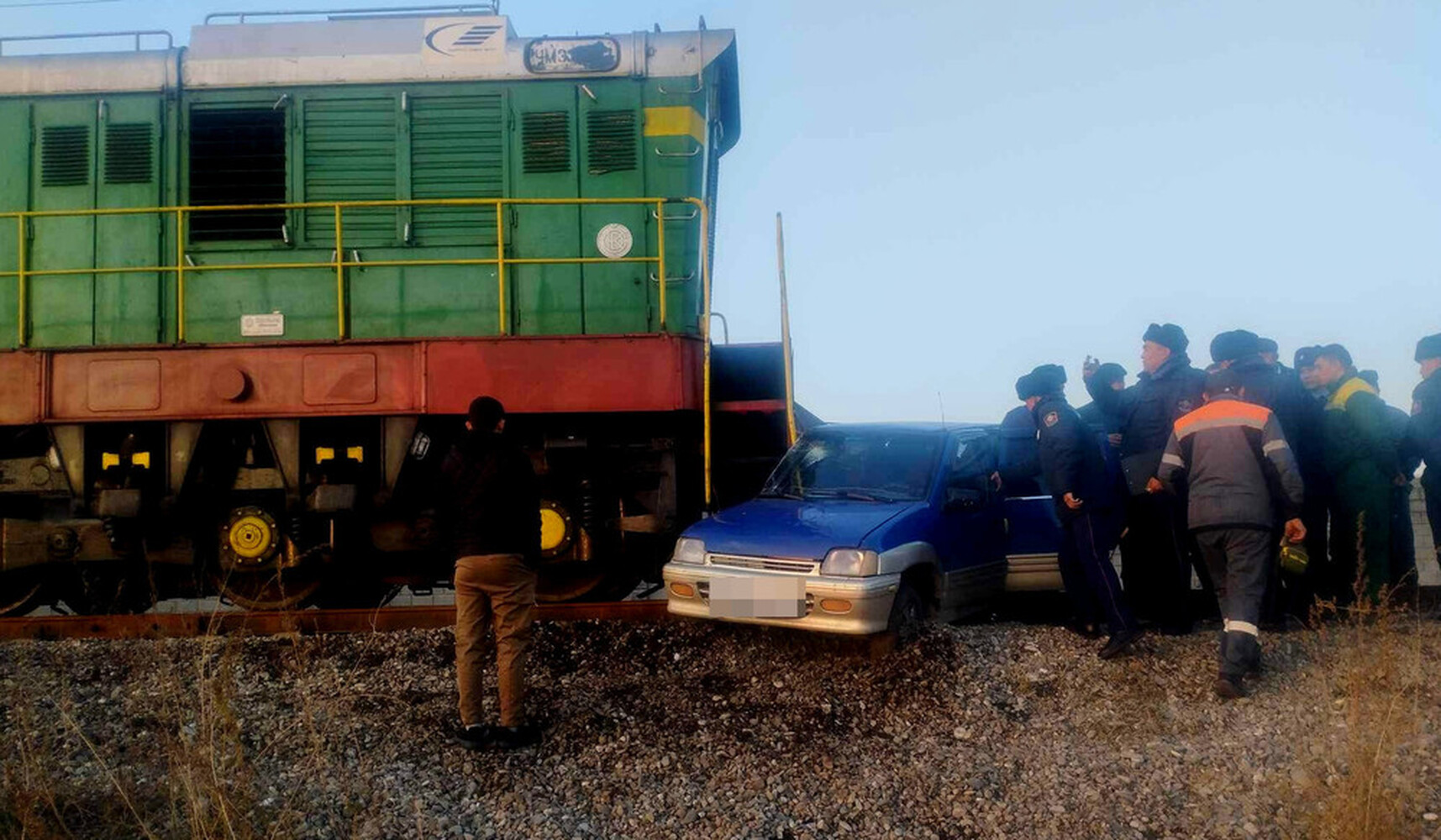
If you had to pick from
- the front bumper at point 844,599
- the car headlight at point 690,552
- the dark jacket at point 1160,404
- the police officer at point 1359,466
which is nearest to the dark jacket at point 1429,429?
the police officer at point 1359,466

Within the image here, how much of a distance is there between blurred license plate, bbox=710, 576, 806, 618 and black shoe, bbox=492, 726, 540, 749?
1.33 meters

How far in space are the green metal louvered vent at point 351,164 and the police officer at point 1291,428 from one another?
5613mm

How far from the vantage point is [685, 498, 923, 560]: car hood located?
5.77 metres

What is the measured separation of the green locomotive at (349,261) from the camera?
6801 millimetres

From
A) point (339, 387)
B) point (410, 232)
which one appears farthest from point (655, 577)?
point (410, 232)

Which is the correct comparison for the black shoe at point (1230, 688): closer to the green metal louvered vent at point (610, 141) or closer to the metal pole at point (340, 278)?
the green metal louvered vent at point (610, 141)

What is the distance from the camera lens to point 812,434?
7297 millimetres

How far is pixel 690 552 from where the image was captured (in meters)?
6.12

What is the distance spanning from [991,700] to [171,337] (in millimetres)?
5878

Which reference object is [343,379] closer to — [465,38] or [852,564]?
[465,38]

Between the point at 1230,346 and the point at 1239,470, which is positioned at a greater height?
the point at 1230,346

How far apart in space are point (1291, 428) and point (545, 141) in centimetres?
522

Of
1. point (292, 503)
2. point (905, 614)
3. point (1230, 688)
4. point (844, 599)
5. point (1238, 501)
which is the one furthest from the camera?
point (292, 503)

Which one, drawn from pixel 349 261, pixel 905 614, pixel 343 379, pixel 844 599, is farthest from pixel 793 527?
pixel 349 261
